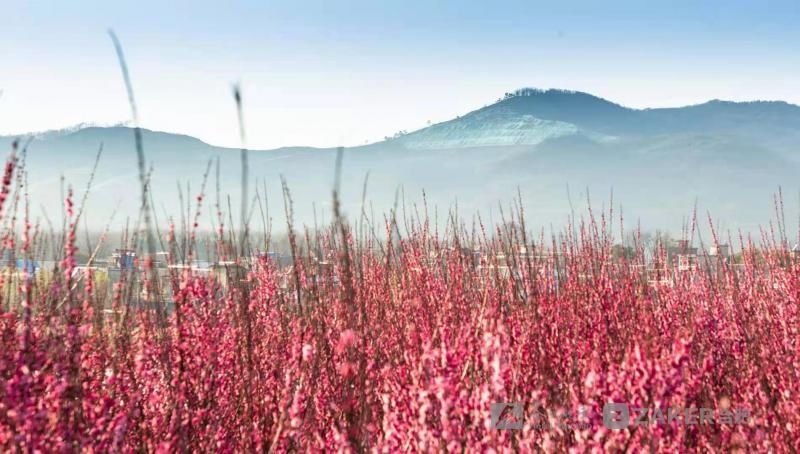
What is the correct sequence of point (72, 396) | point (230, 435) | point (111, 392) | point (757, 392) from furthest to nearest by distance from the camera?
point (757, 392) → point (230, 435) → point (111, 392) → point (72, 396)

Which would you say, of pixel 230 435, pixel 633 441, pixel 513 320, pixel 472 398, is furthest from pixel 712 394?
pixel 230 435

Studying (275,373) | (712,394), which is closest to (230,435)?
(275,373)

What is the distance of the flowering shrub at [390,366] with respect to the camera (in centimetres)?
195

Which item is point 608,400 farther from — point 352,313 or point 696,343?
point 696,343

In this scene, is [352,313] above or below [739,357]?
above

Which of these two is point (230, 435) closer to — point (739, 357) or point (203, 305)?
point (203, 305)

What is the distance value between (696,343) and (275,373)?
8.18ft

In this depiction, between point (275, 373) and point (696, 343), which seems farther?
point (696, 343)

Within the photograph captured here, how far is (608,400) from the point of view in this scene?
225cm

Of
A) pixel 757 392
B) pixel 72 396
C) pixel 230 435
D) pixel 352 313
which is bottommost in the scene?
pixel 757 392

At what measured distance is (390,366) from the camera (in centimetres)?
327

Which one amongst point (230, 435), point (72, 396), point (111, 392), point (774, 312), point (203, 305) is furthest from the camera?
point (774, 312)

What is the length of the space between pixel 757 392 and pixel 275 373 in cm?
270

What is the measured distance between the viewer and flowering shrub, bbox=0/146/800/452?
1.95 m
